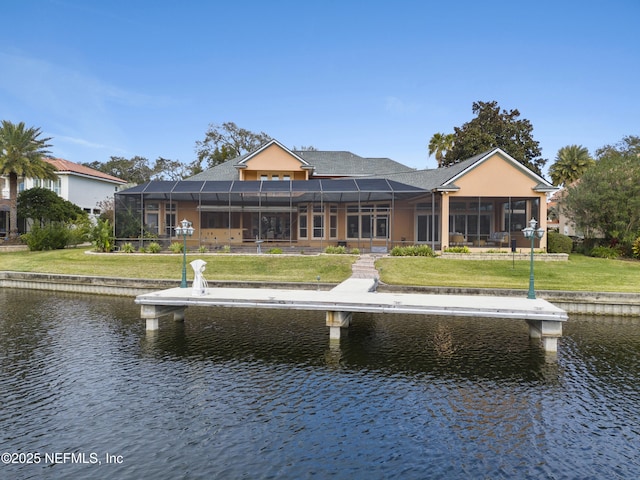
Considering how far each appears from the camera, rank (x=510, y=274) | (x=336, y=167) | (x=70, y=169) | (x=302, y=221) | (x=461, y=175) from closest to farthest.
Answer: (x=510, y=274) < (x=461, y=175) < (x=302, y=221) < (x=336, y=167) < (x=70, y=169)

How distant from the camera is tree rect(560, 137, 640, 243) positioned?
29766 mm

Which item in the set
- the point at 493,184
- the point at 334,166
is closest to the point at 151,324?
the point at 493,184

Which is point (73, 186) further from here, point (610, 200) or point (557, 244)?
point (610, 200)

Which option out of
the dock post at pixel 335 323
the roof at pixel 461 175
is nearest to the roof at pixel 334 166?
the roof at pixel 461 175

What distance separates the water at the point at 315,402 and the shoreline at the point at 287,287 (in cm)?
259

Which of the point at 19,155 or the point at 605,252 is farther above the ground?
the point at 19,155

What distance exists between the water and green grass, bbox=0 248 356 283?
26.2ft

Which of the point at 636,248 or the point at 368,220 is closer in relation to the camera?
the point at 636,248

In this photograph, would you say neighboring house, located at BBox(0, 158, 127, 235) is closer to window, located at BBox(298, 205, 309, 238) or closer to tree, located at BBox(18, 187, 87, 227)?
tree, located at BBox(18, 187, 87, 227)

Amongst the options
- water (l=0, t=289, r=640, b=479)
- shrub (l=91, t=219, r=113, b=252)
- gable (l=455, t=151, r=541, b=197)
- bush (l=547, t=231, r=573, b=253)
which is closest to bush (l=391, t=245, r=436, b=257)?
gable (l=455, t=151, r=541, b=197)

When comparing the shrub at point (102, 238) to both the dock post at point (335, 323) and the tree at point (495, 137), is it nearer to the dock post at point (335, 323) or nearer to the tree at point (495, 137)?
the dock post at point (335, 323)

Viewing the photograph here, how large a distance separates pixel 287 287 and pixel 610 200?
23.2 metres

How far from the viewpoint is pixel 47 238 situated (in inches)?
1385

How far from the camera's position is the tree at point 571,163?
51.6 meters
